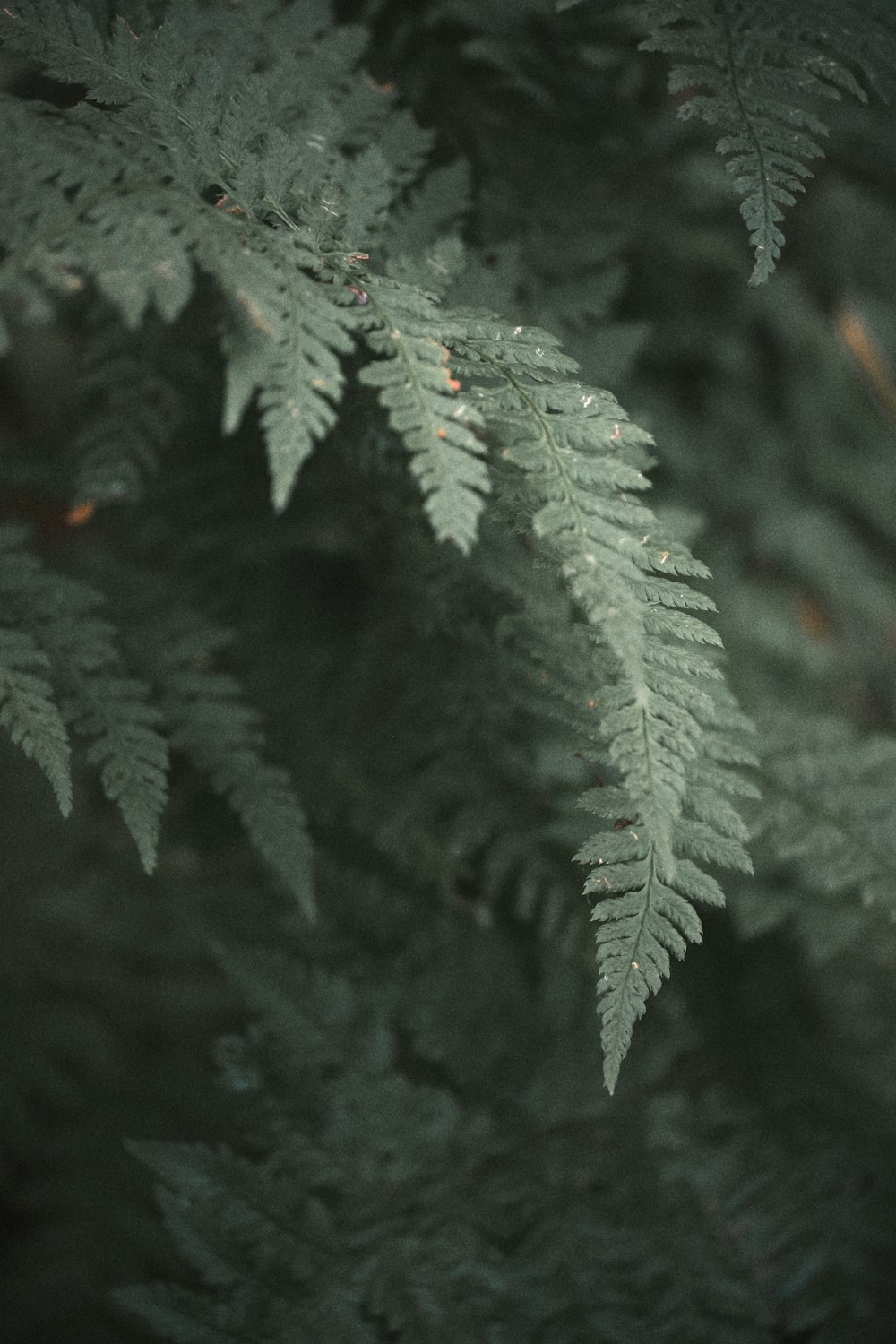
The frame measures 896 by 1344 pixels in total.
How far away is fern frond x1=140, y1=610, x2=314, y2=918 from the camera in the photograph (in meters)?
1.61

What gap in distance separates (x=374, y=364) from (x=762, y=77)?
734 mm

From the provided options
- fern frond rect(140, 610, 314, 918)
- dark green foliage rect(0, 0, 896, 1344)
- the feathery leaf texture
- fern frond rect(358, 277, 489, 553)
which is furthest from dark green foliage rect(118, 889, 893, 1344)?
the feathery leaf texture

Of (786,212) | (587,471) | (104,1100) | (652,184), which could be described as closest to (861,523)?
(786,212)

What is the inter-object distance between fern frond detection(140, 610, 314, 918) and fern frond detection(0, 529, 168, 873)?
8cm

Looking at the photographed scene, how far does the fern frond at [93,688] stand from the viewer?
55.2 inches

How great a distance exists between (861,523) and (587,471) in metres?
2.74

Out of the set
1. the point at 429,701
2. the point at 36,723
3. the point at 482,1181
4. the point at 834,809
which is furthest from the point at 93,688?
the point at 834,809

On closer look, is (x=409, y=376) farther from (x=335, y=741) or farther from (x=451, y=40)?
(x=451, y=40)

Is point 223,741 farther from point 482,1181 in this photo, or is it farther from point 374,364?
point 482,1181

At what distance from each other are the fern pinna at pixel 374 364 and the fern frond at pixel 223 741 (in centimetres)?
21

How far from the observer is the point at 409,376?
Result: 1174 mm

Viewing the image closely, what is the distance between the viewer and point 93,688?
1.53 meters

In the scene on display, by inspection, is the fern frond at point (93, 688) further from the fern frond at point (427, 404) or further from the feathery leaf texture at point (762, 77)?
the feathery leaf texture at point (762, 77)

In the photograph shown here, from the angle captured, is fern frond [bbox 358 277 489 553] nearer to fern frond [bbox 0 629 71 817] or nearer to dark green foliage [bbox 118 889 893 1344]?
fern frond [bbox 0 629 71 817]
